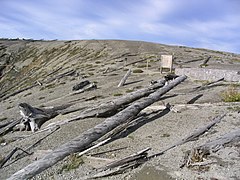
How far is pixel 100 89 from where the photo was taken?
82.5 feet

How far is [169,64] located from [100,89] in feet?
25.3

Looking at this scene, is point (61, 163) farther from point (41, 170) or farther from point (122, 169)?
point (122, 169)

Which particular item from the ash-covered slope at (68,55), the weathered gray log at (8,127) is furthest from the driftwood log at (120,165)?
the ash-covered slope at (68,55)

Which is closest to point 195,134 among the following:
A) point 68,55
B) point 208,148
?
point 208,148

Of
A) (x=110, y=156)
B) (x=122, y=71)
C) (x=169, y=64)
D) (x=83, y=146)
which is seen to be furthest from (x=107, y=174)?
(x=122, y=71)

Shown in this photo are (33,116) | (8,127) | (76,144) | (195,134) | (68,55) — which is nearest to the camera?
(76,144)

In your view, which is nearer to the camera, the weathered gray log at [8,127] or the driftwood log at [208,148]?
the driftwood log at [208,148]

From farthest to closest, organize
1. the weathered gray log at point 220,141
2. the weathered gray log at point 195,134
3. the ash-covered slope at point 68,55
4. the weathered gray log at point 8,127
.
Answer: the ash-covered slope at point 68,55
the weathered gray log at point 8,127
the weathered gray log at point 195,134
the weathered gray log at point 220,141

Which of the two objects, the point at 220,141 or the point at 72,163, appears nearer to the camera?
the point at 220,141

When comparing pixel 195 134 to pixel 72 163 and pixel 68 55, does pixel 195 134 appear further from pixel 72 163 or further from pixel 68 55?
pixel 68 55

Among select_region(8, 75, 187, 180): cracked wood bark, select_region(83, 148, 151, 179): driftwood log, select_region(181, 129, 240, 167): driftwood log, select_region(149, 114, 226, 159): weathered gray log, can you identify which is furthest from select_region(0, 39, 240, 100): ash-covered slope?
select_region(83, 148, 151, 179): driftwood log

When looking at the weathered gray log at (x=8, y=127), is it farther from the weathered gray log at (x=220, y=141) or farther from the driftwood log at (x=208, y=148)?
the weathered gray log at (x=220, y=141)

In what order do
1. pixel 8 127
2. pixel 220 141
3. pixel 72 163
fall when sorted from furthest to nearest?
pixel 8 127 → pixel 72 163 → pixel 220 141

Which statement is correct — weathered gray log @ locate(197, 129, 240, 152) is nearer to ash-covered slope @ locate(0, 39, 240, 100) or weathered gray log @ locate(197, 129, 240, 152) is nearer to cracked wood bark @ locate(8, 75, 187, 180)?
cracked wood bark @ locate(8, 75, 187, 180)
